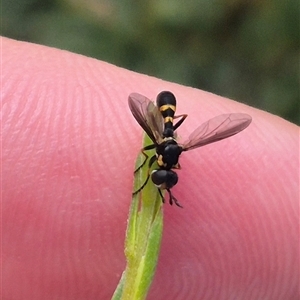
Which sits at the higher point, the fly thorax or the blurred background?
the blurred background

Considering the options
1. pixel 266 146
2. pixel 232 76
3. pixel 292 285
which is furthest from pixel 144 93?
pixel 232 76

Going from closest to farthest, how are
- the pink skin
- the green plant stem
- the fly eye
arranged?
the green plant stem → the fly eye → the pink skin

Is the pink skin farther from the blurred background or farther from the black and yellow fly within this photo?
the blurred background

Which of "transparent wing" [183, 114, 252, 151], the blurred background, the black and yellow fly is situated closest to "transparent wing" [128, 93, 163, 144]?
the black and yellow fly

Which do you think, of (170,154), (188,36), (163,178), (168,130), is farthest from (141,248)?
(188,36)

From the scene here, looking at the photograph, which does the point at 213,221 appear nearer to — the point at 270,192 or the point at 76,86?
the point at 270,192

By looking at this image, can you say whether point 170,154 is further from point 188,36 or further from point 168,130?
point 188,36
